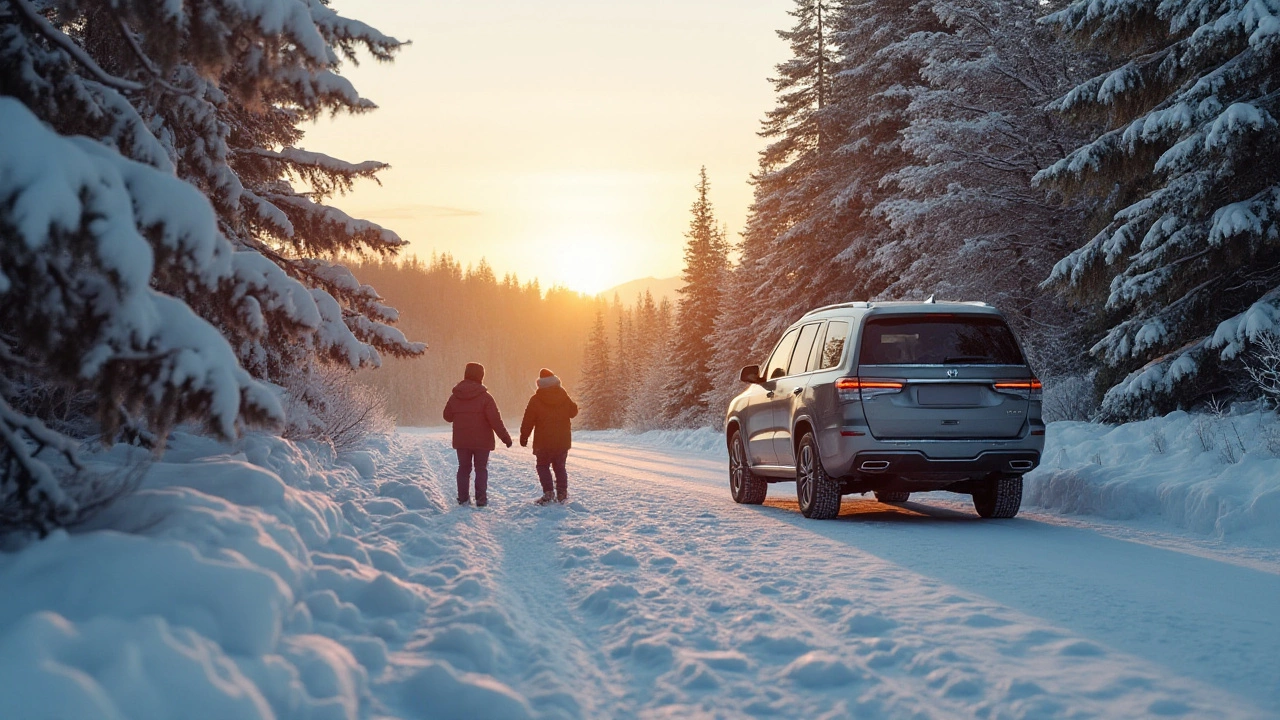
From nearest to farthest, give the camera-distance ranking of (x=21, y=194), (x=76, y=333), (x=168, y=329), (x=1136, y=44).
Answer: (x=21, y=194) < (x=76, y=333) < (x=168, y=329) < (x=1136, y=44)

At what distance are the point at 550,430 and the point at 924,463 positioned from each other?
4.89m

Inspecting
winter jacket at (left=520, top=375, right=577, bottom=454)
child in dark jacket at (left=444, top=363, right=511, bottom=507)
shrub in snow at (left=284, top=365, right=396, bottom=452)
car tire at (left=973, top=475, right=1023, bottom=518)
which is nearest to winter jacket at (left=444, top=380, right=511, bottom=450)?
child in dark jacket at (left=444, top=363, right=511, bottom=507)

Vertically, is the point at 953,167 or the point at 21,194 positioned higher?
the point at 953,167

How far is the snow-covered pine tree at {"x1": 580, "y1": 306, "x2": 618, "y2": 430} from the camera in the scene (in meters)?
67.0

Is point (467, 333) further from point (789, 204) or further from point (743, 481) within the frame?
point (743, 481)

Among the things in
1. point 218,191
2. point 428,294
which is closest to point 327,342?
point 218,191

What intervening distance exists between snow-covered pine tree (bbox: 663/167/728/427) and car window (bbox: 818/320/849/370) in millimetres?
30455

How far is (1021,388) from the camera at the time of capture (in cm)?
873

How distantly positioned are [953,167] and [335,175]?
12.6m

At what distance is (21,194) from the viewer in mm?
3023

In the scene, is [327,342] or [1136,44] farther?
[1136,44]

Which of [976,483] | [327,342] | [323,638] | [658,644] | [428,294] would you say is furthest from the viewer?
[428,294]

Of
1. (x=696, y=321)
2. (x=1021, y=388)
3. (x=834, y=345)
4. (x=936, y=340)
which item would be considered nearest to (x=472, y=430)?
(x=834, y=345)

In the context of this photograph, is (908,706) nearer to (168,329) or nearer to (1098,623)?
(1098,623)
